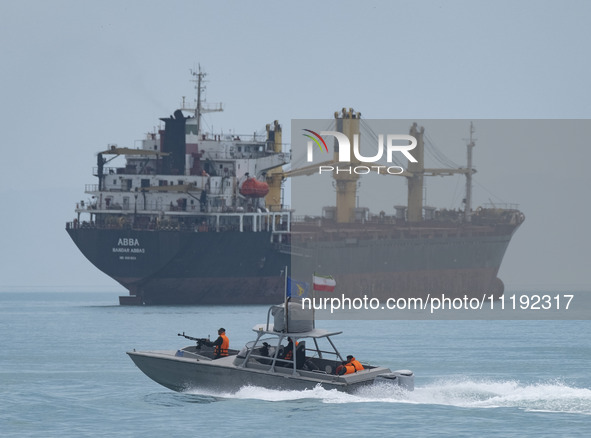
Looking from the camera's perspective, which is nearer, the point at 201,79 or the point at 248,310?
the point at 248,310

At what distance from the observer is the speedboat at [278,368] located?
30797 mm

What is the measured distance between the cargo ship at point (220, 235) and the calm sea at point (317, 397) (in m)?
33.1

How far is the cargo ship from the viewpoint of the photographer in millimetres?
94250

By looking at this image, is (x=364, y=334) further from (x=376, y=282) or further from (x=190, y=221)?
(x=376, y=282)

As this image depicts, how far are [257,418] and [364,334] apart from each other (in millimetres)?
35872

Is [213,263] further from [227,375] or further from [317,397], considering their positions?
[317,397]

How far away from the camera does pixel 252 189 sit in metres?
98.4

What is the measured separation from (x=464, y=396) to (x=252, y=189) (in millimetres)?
66198

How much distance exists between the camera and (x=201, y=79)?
106312mm

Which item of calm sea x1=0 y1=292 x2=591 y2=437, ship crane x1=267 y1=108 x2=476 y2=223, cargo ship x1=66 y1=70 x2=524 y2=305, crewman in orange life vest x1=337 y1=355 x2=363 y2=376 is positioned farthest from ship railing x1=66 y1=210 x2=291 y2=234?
crewman in orange life vest x1=337 y1=355 x2=363 y2=376

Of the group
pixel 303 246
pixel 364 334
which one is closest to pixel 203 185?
pixel 303 246

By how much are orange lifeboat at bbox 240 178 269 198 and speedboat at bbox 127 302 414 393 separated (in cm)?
6548

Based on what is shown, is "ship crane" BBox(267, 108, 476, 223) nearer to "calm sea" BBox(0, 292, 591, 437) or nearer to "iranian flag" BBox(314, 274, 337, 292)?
"calm sea" BBox(0, 292, 591, 437)

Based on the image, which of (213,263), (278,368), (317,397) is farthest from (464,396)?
(213,263)
